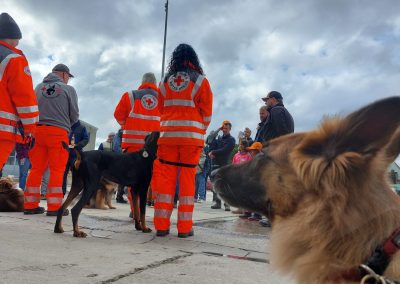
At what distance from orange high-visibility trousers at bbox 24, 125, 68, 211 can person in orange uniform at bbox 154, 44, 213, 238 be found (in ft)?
6.21

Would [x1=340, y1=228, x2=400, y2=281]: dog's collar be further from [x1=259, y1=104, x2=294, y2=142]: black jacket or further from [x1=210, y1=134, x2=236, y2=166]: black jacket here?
[x1=210, y1=134, x2=236, y2=166]: black jacket

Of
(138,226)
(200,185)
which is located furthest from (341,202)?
(200,185)

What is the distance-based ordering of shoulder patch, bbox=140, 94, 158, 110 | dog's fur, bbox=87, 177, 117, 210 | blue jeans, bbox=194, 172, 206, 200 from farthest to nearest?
1. blue jeans, bbox=194, 172, 206, 200
2. dog's fur, bbox=87, 177, 117, 210
3. shoulder patch, bbox=140, 94, 158, 110

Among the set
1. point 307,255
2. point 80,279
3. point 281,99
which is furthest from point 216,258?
point 281,99

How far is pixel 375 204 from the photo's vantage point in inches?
73.1

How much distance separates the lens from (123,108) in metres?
7.00

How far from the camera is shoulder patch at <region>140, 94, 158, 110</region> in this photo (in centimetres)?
687

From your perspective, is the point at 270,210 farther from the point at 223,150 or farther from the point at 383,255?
the point at 223,150

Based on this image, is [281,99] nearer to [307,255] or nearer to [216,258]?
[216,258]

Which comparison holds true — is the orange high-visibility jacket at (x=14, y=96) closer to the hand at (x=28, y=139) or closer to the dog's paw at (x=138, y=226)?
the hand at (x=28, y=139)

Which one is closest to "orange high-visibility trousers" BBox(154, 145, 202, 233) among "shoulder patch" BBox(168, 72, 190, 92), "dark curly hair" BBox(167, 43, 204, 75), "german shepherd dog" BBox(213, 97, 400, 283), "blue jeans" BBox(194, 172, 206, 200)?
"shoulder patch" BBox(168, 72, 190, 92)

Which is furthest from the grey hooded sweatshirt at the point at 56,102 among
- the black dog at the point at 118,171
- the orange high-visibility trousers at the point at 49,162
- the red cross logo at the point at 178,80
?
the red cross logo at the point at 178,80

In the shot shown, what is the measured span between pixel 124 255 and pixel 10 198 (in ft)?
12.6

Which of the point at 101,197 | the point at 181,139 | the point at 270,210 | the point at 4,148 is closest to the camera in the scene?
the point at 270,210
